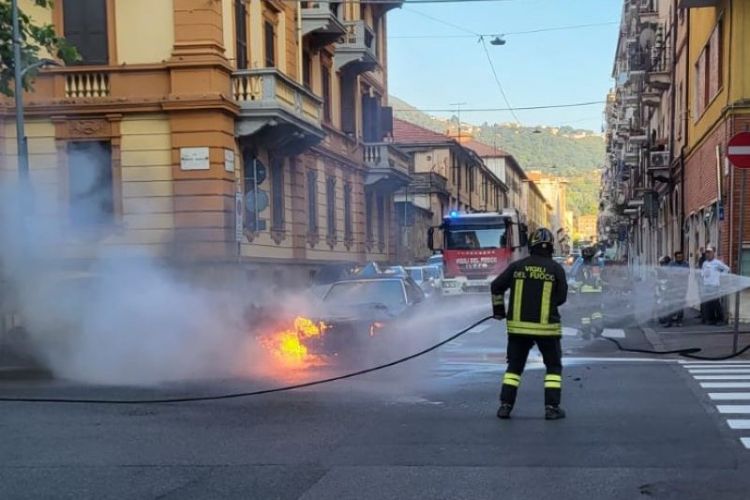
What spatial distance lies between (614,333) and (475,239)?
10.2 meters

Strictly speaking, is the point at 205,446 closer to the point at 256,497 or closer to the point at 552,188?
the point at 256,497

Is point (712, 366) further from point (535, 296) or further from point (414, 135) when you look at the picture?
point (414, 135)

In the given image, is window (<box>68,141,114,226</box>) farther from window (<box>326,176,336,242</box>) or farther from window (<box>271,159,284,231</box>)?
window (<box>326,176,336,242</box>)

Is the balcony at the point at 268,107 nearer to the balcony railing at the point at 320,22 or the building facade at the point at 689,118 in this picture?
the balcony railing at the point at 320,22

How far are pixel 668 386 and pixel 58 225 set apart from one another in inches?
398

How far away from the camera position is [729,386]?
28.7 feet

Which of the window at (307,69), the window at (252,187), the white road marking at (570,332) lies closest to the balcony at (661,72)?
the window at (307,69)

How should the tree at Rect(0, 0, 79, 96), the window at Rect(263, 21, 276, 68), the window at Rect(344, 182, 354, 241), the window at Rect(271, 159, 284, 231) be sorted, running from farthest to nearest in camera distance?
the window at Rect(344, 182, 354, 241)
the window at Rect(271, 159, 284, 231)
the window at Rect(263, 21, 276, 68)
the tree at Rect(0, 0, 79, 96)

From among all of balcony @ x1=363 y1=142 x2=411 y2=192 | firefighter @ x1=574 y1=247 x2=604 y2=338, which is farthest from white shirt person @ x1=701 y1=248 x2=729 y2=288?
balcony @ x1=363 y1=142 x2=411 y2=192

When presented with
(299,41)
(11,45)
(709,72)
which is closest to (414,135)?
(299,41)

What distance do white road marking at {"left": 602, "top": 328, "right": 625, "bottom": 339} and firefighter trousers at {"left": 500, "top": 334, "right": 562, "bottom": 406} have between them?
309 inches

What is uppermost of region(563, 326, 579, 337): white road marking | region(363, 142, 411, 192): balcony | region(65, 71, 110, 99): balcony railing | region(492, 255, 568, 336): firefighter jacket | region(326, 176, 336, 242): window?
region(65, 71, 110, 99): balcony railing

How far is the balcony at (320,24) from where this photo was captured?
82.3 ft

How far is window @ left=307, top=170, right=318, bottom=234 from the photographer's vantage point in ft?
83.6
